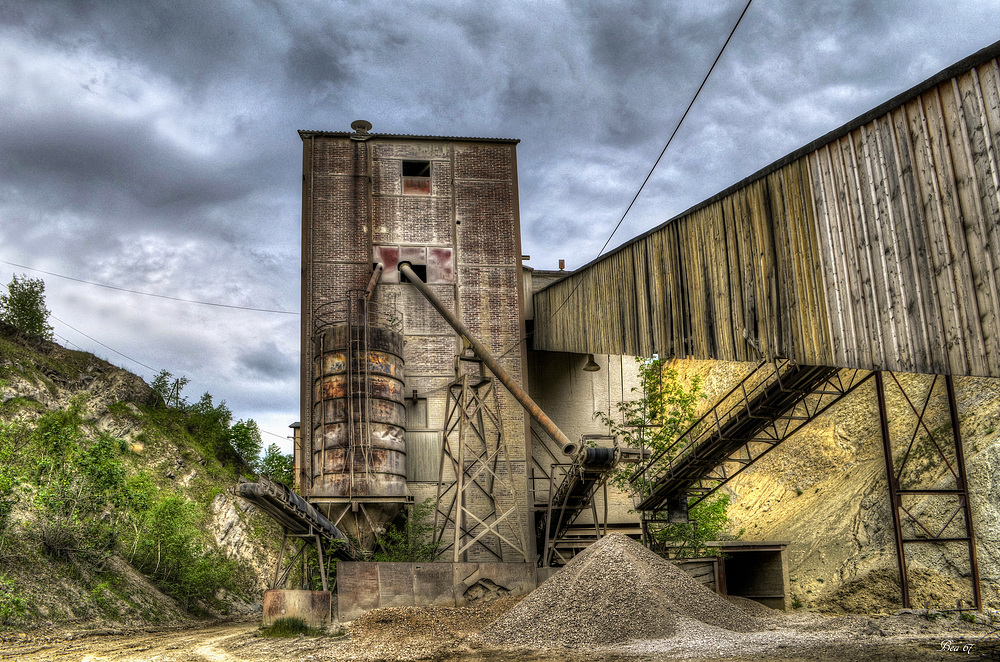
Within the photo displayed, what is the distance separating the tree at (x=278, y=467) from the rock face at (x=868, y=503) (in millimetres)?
15552

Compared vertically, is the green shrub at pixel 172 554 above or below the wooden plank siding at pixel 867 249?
below

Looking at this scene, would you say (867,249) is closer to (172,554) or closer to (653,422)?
(653,422)

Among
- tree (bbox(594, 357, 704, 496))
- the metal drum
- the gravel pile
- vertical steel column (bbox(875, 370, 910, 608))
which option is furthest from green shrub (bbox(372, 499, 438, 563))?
vertical steel column (bbox(875, 370, 910, 608))

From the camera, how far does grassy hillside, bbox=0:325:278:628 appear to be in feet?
55.9

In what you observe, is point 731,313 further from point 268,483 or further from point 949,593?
point 949,593

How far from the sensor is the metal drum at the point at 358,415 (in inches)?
747

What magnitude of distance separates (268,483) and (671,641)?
23.9 ft

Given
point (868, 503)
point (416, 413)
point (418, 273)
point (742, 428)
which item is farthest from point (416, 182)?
point (868, 503)

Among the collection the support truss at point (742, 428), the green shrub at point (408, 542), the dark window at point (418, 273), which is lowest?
the green shrub at point (408, 542)

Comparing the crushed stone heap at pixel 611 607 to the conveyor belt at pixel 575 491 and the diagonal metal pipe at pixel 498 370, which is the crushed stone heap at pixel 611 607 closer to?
the conveyor belt at pixel 575 491

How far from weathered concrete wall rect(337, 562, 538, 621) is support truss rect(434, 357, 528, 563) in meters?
2.01

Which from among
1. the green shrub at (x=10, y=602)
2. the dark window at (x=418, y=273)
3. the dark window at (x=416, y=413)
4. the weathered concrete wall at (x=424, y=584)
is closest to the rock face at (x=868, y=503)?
the weathered concrete wall at (x=424, y=584)

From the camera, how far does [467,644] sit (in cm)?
1297

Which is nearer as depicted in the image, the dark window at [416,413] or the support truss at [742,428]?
the support truss at [742,428]
